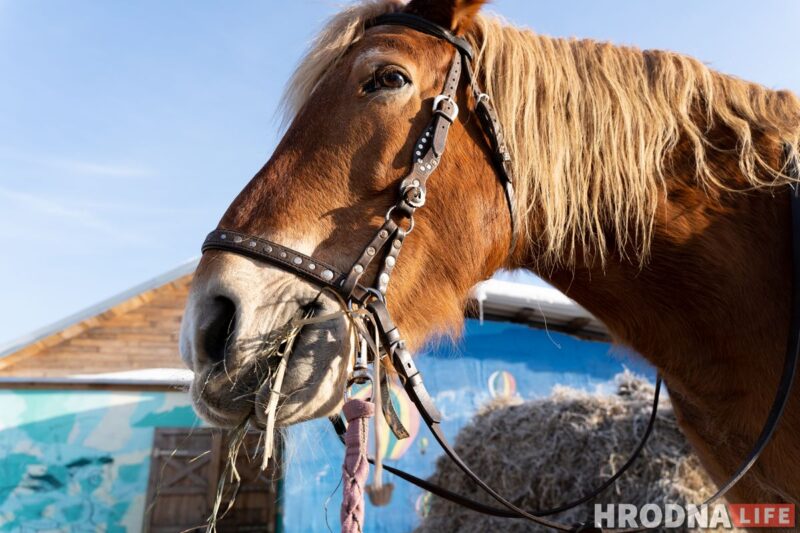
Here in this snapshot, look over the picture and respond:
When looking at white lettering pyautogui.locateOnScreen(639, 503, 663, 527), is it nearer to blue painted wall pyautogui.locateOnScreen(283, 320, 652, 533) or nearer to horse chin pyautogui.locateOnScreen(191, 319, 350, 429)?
horse chin pyautogui.locateOnScreen(191, 319, 350, 429)

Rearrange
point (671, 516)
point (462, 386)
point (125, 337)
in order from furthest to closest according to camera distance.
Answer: point (125, 337) < point (462, 386) < point (671, 516)

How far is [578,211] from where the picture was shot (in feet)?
6.38

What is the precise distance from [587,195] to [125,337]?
11077mm

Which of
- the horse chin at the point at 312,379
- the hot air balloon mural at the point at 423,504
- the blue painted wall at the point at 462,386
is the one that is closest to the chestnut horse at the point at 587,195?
the horse chin at the point at 312,379

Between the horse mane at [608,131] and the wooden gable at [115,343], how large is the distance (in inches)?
387

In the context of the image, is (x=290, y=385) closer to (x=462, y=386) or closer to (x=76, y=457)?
(x=462, y=386)

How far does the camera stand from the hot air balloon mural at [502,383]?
8.41 metres

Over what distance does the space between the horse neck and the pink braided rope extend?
956 millimetres

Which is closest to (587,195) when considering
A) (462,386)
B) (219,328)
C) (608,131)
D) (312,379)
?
(608,131)

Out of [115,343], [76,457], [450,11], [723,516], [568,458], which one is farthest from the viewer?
[115,343]

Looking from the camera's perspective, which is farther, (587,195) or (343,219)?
(587,195)

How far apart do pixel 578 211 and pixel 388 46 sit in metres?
0.83

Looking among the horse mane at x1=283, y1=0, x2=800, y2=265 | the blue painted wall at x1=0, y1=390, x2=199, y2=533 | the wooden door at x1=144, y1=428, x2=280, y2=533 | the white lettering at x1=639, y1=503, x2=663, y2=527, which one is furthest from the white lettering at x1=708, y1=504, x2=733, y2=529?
the blue painted wall at x1=0, y1=390, x2=199, y2=533

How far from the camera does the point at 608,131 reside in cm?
195
